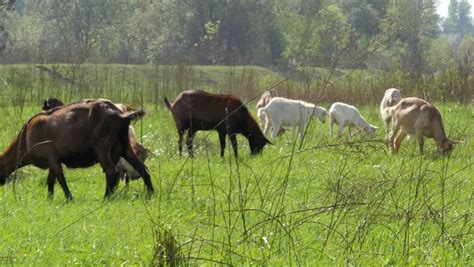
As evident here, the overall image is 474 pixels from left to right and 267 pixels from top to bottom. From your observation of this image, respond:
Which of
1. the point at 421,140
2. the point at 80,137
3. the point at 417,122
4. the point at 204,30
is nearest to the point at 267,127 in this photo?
the point at 417,122

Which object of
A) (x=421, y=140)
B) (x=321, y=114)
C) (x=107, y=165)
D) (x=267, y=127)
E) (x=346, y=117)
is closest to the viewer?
(x=107, y=165)

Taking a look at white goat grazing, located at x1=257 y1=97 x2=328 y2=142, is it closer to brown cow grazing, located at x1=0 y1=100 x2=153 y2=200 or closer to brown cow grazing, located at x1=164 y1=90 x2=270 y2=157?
brown cow grazing, located at x1=164 y1=90 x2=270 y2=157

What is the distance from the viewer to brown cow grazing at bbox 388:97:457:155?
13425mm

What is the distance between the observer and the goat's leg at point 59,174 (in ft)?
28.4

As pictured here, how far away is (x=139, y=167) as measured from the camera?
9.06 m

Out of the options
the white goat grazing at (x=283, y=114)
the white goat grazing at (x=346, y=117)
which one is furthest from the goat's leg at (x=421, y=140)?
the white goat grazing at (x=346, y=117)

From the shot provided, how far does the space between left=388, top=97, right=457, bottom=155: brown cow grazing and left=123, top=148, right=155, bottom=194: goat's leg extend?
5.50m

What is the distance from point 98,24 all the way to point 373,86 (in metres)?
52.3

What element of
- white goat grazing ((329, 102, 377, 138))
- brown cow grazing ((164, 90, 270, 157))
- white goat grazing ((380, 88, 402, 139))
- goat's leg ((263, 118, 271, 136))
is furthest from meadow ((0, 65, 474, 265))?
white goat grazing ((329, 102, 377, 138))

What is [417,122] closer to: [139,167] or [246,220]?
[139,167]

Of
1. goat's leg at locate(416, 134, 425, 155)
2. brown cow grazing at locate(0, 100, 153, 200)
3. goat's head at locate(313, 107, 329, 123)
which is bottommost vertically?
goat's head at locate(313, 107, 329, 123)

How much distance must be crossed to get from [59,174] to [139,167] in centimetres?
87

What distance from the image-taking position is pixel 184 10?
67.2 metres

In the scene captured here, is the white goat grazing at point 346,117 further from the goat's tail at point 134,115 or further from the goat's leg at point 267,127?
the goat's tail at point 134,115
